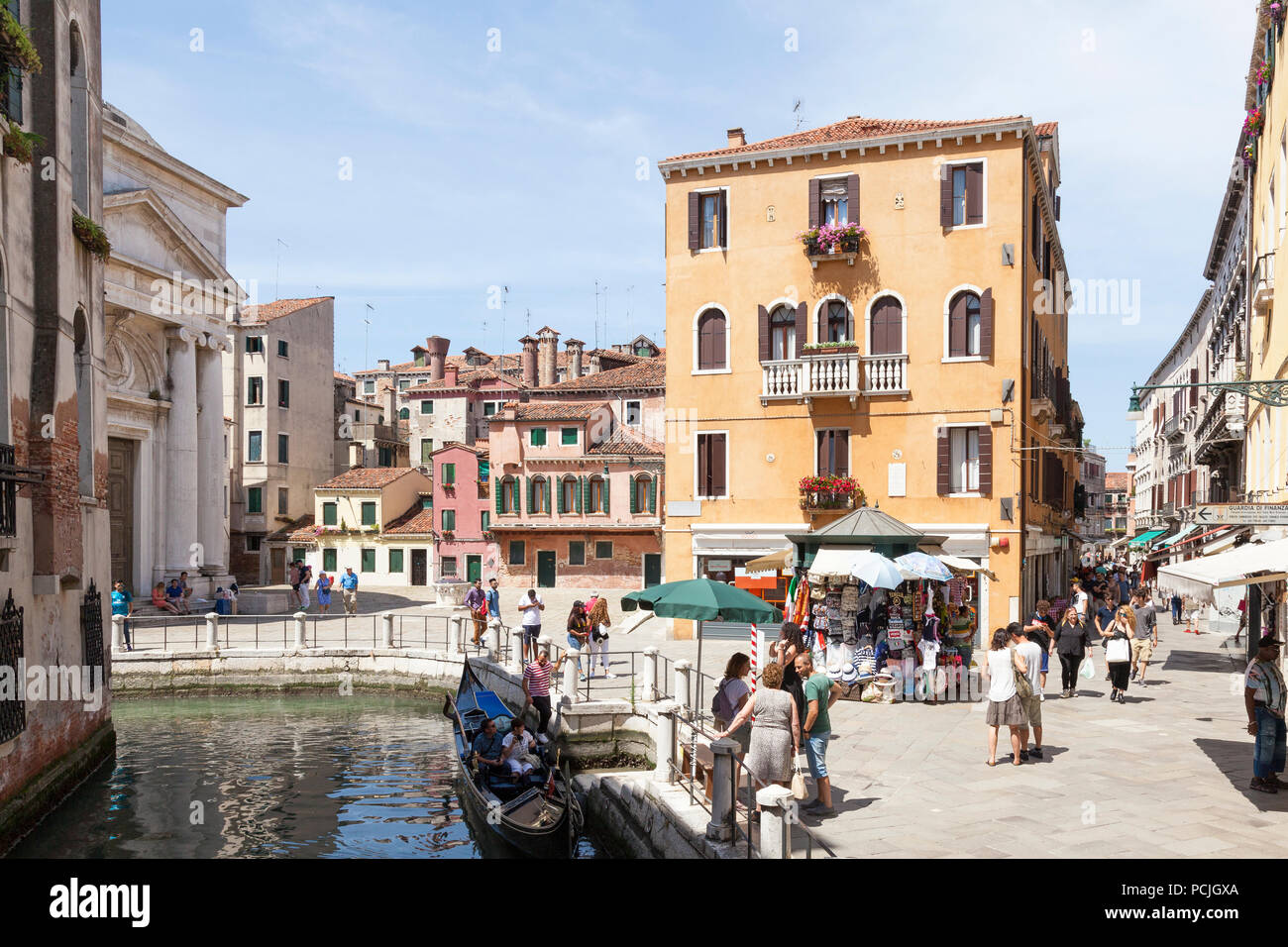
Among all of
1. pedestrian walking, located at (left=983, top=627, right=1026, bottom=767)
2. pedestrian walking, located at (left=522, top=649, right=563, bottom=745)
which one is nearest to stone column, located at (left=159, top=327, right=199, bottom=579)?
pedestrian walking, located at (left=522, top=649, right=563, bottom=745)

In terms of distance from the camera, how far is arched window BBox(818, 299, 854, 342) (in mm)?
25844

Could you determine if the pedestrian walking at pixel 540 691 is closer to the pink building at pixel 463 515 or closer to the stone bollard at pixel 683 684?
the stone bollard at pixel 683 684

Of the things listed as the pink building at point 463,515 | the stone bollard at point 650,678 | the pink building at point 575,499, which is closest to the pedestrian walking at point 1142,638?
the stone bollard at point 650,678

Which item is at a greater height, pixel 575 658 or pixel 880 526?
pixel 880 526

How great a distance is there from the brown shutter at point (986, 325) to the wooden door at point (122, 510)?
944 inches

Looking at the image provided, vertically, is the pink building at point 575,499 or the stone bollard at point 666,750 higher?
the pink building at point 575,499

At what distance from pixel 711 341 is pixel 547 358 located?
31573 millimetres

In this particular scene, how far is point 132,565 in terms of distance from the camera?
3200 centimetres

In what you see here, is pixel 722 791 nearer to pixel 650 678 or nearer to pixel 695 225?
pixel 650 678

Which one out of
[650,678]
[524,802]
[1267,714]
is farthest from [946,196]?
[524,802]

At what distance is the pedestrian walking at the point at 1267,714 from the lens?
10109mm
